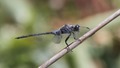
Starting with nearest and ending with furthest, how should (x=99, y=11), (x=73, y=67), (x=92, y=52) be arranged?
(x=73, y=67)
(x=92, y=52)
(x=99, y=11)

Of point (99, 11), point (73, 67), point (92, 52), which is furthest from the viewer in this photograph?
point (99, 11)

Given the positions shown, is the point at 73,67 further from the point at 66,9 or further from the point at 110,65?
the point at 66,9

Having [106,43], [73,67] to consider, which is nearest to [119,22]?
[106,43]

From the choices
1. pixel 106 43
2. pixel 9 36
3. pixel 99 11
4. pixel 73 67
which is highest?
pixel 99 11

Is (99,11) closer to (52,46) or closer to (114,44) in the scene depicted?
(114,44)

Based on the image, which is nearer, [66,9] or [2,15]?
[2,15]

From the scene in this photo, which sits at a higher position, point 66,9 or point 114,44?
point 66,9
